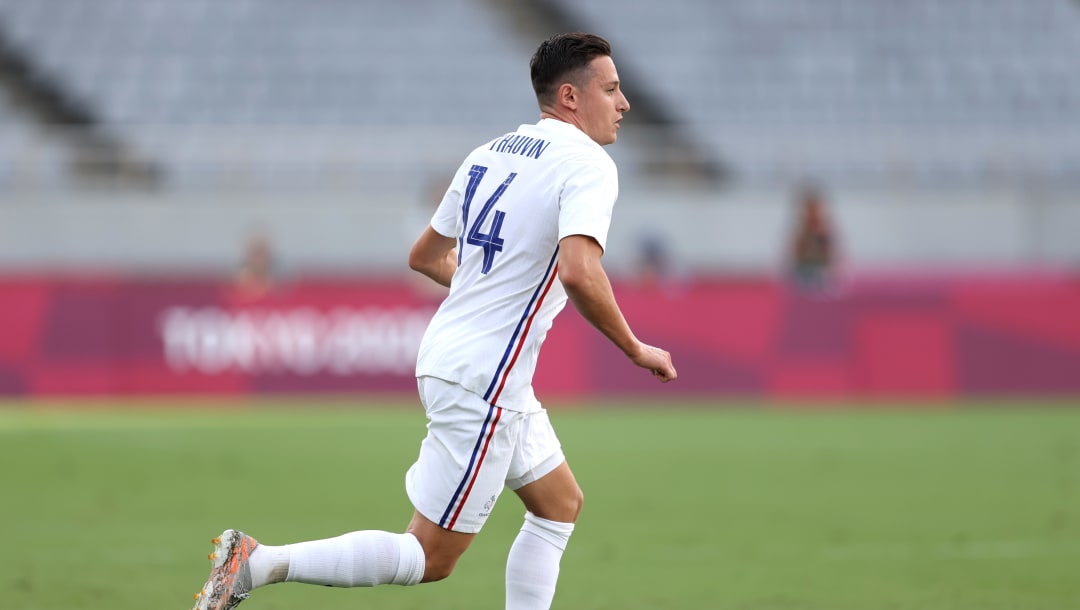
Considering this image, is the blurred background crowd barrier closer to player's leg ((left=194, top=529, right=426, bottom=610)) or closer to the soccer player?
the soccer player

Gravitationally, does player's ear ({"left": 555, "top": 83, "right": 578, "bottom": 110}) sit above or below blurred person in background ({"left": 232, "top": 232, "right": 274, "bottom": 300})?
below

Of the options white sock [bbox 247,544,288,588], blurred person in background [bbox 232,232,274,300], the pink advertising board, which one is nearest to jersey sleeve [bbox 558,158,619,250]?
white sock [bbox 247,544,288,588]

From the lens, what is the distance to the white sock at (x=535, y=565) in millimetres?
5012

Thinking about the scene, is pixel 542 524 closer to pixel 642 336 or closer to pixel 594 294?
pixel 594 294

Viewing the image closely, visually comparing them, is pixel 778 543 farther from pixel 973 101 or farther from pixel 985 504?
pixel 973 101

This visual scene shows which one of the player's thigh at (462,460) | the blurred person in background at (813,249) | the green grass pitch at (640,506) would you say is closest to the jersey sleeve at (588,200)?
the player's thigh at (462,460)

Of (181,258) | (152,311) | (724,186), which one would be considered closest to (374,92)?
(181,258)

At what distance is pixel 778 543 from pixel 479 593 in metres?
1.93

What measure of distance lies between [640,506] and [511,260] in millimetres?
4687

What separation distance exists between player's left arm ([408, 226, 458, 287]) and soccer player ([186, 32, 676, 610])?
0.29 m

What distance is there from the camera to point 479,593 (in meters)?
6.46

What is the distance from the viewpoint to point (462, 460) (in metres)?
4.71

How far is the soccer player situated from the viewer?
4637 mm

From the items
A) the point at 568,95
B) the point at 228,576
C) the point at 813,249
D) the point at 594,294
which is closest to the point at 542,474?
the point at 594,294
